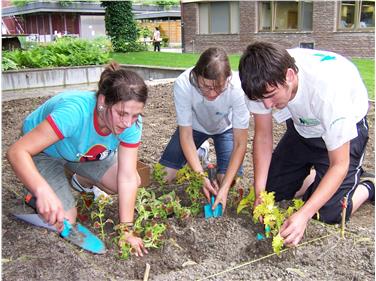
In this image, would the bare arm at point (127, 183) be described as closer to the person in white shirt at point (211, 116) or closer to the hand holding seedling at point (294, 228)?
the person in white shirt at point (211, 116)

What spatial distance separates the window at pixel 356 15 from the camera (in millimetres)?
15320

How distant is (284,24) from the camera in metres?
17.3

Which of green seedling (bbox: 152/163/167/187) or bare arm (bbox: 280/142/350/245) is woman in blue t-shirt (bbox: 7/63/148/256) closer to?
green seedling (bbox: 152/163/167/187)

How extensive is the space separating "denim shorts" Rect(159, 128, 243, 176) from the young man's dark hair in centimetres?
132

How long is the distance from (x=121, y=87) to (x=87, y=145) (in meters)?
0.62

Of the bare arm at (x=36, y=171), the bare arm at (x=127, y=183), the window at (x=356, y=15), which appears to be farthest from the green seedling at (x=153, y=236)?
the window at (x=356, y=15)

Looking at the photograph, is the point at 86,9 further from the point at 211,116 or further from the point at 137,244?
the point at 137,244

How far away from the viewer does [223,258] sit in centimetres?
242

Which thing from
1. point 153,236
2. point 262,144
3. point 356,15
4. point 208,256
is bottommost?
point 208,256

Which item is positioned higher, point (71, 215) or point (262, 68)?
point (262, 68)

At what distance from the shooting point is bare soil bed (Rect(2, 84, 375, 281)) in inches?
87.3

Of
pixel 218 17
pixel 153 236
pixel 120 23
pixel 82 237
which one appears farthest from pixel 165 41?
pixel 153 236

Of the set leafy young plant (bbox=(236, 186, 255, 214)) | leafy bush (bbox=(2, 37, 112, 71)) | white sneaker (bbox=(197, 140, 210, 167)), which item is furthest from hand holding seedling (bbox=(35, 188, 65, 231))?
leafy bush (bbox=(2, 37, 112, 71))

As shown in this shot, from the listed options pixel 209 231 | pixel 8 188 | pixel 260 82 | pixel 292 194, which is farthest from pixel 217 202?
pixel 8 188
